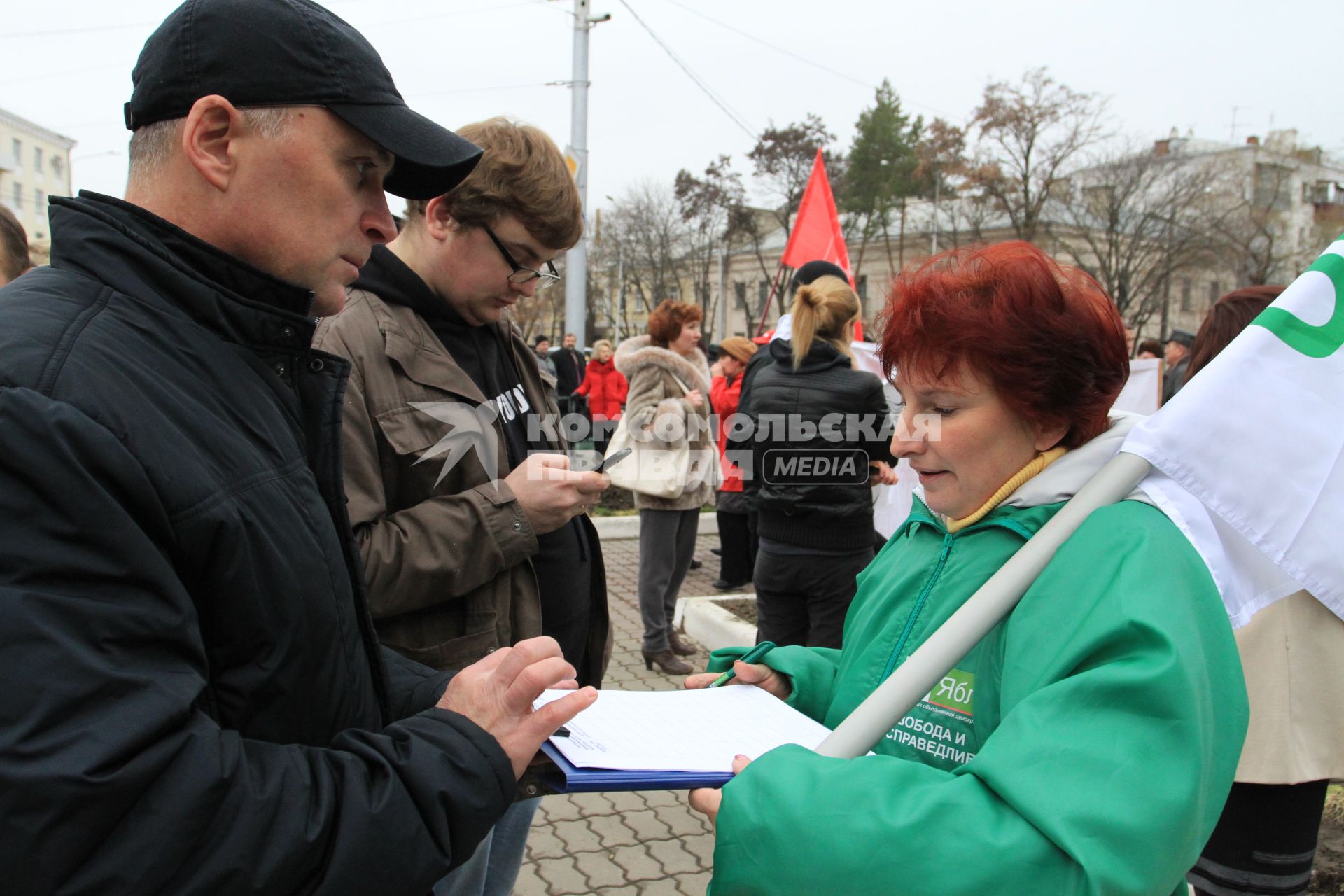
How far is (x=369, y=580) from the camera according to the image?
73.7 inches

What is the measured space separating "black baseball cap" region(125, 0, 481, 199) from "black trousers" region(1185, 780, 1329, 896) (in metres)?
2.53

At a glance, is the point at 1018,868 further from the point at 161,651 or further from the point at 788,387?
the point at 788,387

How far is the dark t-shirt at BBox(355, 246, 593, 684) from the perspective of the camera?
2141 millimetres

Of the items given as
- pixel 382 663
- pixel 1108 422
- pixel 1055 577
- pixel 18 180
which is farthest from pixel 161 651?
pixel 18 180

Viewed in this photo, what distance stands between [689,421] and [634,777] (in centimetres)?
490

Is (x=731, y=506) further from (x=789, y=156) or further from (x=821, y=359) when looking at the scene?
(x=789, y=156)

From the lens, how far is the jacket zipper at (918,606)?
1618mm

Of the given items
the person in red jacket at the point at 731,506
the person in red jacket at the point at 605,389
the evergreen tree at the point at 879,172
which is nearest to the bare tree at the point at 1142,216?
the evergreen tree at the point at 879,172

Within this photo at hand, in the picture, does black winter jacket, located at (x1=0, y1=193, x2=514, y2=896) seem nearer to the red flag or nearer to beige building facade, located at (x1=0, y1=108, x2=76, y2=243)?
the red flag

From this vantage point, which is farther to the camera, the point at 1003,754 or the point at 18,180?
the point at 18,180

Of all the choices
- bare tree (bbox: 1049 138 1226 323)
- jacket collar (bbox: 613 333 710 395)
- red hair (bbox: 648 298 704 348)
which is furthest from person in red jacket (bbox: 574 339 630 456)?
bare tree (bbox: 1049 138 1226 323)

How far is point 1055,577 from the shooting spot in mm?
1312

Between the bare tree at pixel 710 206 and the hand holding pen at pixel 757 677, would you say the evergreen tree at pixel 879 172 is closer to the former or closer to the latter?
the bare tree at pixel 710 206

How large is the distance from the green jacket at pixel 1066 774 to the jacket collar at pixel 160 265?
89 centimetres
